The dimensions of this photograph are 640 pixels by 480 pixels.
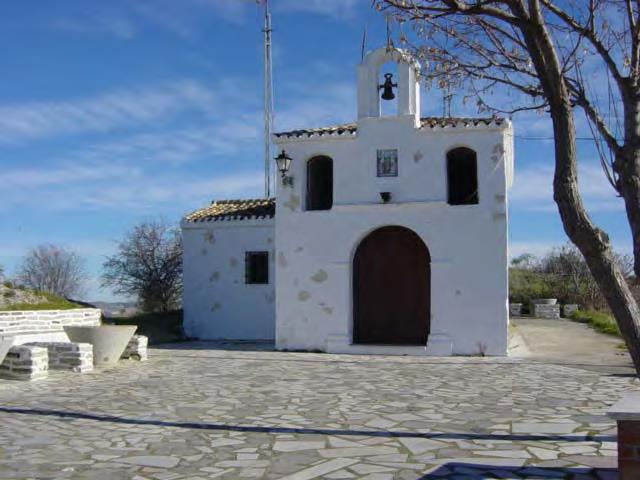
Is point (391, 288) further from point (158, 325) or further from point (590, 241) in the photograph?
point (590, 241)

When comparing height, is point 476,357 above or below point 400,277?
below

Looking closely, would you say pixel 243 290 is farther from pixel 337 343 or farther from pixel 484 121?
pixel 484 121

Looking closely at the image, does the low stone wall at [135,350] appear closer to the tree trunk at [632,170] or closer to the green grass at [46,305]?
the green grass at [46,305]

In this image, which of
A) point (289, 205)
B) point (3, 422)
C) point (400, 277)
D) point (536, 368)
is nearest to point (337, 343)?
point (400, 277)

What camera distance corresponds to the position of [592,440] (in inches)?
251

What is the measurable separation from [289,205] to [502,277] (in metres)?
4.77

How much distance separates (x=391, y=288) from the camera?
1535 centimetres

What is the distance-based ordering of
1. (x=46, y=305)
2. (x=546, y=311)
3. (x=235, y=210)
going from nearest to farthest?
(x=46, y=305)
(x=235, y=210)
(x=546, y=311)

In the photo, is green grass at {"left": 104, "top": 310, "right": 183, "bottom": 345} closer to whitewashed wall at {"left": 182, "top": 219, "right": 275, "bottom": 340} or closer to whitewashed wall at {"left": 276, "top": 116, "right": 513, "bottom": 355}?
whitewashed wall at {"left": 182, "top": 219, "right": 275, "bottom": 340}

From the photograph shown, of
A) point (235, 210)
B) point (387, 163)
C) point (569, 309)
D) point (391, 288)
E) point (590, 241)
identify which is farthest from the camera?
point (569, 309)

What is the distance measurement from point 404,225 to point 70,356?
7.06 metres

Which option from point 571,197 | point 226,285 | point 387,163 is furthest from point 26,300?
point 571,197

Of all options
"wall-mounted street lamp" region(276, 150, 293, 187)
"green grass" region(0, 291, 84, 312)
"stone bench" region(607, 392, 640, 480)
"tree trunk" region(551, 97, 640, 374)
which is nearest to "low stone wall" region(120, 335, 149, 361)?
"green grass" region(0, 291, 84, 312)

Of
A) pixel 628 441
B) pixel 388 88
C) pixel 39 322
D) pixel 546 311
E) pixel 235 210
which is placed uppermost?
pixel 388 88
